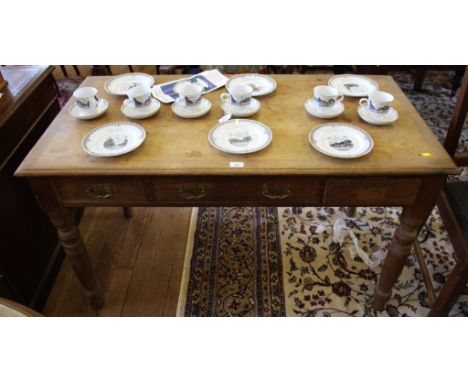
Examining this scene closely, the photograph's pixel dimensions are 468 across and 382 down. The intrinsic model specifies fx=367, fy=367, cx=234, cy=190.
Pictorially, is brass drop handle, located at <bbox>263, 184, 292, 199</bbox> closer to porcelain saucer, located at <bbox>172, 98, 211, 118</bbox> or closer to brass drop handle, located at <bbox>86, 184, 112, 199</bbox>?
porcelain saucer, located at <bbox>172, 98, 211, 118</bbox>

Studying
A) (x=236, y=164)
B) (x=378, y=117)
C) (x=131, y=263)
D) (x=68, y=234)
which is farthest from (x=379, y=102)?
(x=131, y=263)

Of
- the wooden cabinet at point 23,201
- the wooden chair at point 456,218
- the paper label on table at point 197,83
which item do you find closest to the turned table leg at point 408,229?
the wooden chair at point 456,218

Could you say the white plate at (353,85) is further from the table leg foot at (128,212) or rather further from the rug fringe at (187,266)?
the table leg foot at (128,212)

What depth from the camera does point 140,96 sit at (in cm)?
138

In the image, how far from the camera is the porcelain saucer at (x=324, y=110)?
1.36m

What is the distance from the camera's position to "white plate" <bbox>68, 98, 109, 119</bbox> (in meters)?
1.37

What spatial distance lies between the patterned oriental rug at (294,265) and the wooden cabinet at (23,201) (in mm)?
633

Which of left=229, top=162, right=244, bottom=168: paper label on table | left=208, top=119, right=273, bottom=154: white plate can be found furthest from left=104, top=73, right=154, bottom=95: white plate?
left=229, top=162, right=244, bottom=168: paper label on table

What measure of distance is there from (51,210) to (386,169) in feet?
3.68

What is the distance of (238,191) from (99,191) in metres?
0.47

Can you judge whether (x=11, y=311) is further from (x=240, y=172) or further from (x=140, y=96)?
(x=140, y=96)

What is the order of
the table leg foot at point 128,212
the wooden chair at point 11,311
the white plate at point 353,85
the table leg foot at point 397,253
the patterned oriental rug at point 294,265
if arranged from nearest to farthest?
the wooden chair at point 11,311
the table leg foot at point 397,253
the white plate at point 353,85
the patterned oriental rug at point 294,265
the table leg foot at point 128,212

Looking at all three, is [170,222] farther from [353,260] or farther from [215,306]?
[353,260]

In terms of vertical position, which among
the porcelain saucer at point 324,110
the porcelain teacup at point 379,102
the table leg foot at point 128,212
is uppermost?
the porcelain teacup at point 379,102
